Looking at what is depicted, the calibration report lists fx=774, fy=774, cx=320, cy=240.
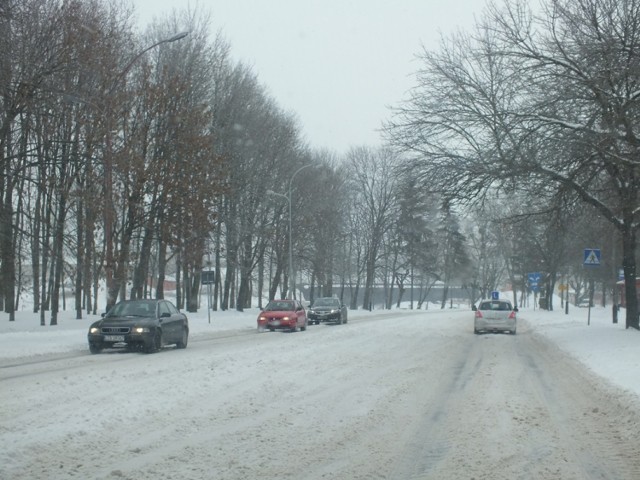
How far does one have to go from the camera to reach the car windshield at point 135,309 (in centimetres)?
2170

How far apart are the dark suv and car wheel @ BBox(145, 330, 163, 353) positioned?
2311 centimetres

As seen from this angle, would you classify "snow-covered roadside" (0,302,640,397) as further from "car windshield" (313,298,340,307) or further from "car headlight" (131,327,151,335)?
"car windshield" (313,298,340,307)

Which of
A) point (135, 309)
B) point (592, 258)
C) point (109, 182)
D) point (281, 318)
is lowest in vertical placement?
point (281, 318)

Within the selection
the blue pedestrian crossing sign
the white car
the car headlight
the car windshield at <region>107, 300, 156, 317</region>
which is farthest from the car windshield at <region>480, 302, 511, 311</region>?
the car headlight

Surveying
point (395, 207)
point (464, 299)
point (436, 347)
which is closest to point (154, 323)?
point (436, 347)

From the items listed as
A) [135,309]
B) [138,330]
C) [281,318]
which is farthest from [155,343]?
[281,318]

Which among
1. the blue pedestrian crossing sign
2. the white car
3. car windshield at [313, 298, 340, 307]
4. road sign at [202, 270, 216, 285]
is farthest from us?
car windshield at [313, 298, 340, 307]

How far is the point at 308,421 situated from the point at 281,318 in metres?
24.9

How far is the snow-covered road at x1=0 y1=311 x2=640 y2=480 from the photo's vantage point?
24.4ft

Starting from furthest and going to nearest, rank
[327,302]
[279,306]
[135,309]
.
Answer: [327,302] → [279,306] → [135,309]

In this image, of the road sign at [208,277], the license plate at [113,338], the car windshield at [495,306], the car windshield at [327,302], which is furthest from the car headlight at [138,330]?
the car windshield at [327,302]

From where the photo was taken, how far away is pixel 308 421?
392 inches

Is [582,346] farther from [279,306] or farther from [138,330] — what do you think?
[279,306]

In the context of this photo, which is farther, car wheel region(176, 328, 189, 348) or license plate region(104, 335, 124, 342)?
car wheel region(176, 328, 189, 348)
